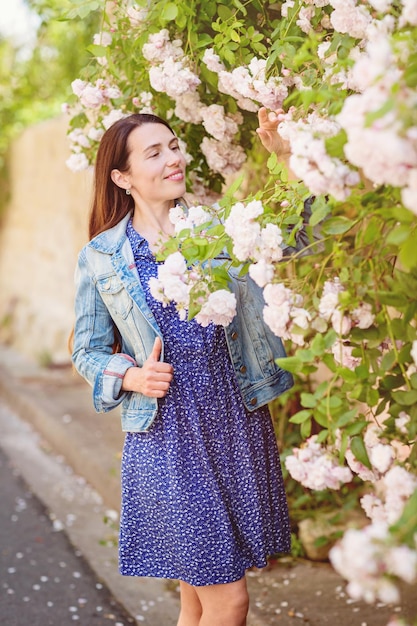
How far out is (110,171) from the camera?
268cm

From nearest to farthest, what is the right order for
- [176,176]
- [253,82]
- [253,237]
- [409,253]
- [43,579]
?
[409,253] < [253,237] < [253,82] < [176,176] < [43,579]

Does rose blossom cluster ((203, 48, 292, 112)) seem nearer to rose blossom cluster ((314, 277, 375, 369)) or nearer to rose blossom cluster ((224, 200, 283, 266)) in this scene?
rose blossom cluster ((224, 200, 283, 266))

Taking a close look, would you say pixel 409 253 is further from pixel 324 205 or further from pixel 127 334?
pixel 127 334

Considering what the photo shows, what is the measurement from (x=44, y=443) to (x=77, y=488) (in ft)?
3.83

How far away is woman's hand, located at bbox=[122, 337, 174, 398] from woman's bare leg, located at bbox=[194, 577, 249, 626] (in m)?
0.59

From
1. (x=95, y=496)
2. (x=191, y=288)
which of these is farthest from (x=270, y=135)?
(x=95, y=496)

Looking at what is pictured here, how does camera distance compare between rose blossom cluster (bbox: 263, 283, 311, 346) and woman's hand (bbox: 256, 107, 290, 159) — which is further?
woman's hand (bbox: 256, 107, 290, 159)

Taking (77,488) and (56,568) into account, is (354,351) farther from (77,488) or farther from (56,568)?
(77,488)

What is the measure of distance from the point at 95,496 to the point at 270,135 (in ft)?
10.5

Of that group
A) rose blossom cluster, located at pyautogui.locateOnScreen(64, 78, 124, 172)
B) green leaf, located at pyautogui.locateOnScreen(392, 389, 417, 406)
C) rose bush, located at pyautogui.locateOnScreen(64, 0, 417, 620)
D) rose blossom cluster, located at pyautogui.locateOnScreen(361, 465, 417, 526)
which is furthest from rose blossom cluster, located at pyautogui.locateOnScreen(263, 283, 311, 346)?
rose blossom cluster, located at pyautogui.locateOnScreen(64, 78, 124, 172)

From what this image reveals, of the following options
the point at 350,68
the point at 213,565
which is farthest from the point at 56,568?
the point at 350,68

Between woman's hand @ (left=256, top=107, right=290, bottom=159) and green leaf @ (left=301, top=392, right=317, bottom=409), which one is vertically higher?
woman's hand @ (left=256, top=107, right=290, bottom=159)

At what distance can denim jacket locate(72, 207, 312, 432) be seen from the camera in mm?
2518

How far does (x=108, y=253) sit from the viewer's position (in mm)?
2566
